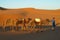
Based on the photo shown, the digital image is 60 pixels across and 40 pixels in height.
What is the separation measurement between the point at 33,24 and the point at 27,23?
1.94 metres

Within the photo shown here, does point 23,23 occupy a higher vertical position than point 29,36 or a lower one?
higher

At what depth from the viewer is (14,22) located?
32344 millimetres

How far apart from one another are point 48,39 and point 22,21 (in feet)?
42.4

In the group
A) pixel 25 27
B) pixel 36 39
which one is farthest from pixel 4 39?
pixel 25 27

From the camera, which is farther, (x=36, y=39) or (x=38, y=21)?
(x=38, y=21)

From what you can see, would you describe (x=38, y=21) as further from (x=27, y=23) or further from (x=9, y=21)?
(x=9, y=21)

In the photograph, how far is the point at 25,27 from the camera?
31.7 meters

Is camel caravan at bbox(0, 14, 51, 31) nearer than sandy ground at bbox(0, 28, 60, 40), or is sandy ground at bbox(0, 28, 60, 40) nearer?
sandy ground at bbox(0, 28, 60, 40)

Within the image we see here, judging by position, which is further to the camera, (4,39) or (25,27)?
(25,27)

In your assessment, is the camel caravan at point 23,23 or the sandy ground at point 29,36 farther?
the camel caravan at point 23,23

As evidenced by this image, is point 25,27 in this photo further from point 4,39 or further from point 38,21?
point 4,39

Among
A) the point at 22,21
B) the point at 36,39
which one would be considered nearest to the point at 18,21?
the point at 22,21

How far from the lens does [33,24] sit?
31.6 m

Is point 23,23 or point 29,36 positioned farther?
point 23,23
